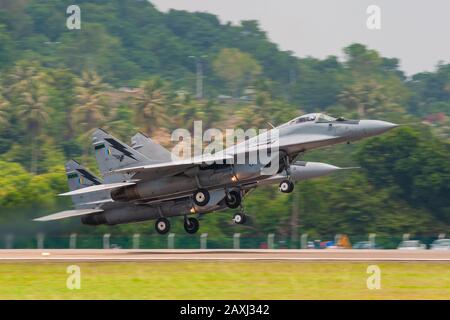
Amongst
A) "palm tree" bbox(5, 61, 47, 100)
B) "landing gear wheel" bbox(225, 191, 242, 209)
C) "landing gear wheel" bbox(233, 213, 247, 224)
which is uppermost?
"palm tree" bbox(5, 61, 47, 100)

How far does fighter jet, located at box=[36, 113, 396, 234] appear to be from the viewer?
134 ft

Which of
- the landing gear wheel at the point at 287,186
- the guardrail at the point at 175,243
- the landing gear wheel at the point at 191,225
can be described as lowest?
the guardrail at the point at 175,243

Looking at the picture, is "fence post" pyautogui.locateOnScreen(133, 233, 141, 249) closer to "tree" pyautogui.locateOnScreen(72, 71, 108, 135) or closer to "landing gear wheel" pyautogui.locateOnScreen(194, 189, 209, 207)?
"landing gear wheel" pyautogui.locateOnScreen(194, 189, 209, 207)

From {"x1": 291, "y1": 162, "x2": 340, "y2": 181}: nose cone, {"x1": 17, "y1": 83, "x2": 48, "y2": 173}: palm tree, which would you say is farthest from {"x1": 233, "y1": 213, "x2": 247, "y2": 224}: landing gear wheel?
{"x1": 17, "y1": 83, "x2": 48, "y2": 173}: palm tree

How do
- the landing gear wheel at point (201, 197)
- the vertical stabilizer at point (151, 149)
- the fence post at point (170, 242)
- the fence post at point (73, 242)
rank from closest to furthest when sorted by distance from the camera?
the landing gear wheel at point (201, 197)
the vertical stabilizer at point (151, 149)
the fence post at point (73, 242)
the fence post at point (170, 242)

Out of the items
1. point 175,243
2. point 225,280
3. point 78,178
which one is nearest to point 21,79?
point 175,243

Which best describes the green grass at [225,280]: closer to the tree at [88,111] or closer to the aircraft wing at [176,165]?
the aircraft wing at [176,165]

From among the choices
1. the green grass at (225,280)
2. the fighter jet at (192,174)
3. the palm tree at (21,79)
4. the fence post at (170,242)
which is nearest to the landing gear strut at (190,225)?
the fighter jet at (192,174)

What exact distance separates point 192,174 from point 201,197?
1.00m

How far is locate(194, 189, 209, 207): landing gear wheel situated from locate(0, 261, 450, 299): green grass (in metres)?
8.13

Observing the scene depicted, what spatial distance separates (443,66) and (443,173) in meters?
125

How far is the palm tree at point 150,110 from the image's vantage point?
113188mm

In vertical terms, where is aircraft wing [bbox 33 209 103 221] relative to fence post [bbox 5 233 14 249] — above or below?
above

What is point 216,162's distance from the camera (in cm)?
4131
